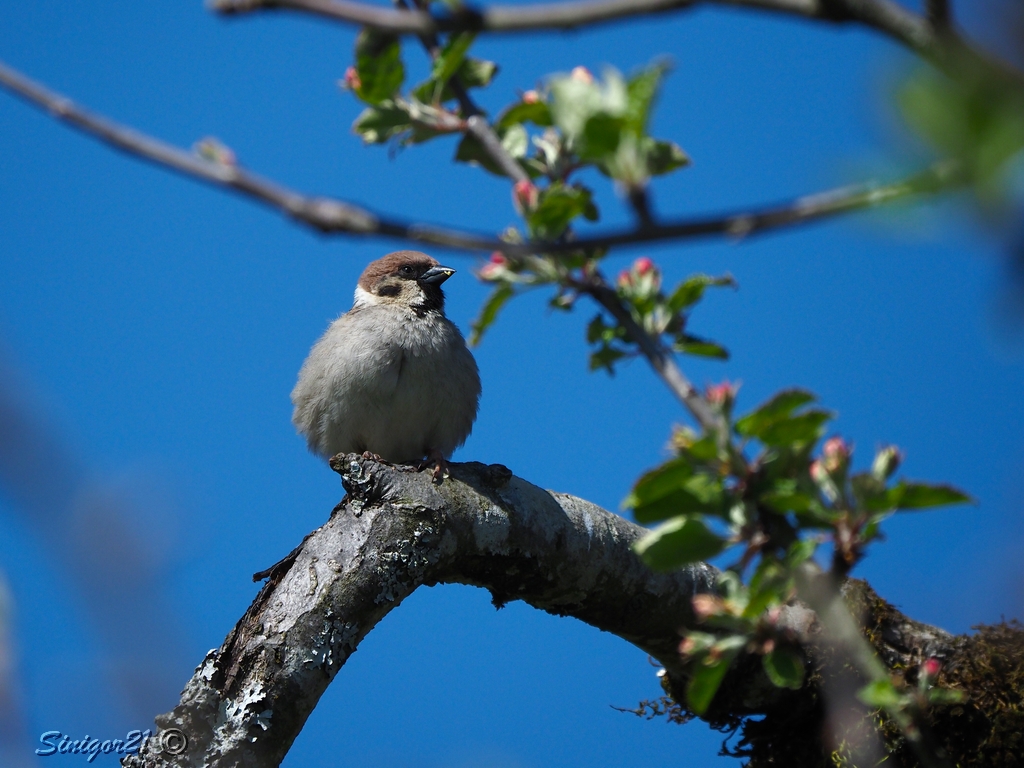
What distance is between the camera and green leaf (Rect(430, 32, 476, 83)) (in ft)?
6.43

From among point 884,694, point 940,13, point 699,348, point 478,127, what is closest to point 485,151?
point 478,127

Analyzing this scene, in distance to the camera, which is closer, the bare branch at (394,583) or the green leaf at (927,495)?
the green leaf at (927,495)

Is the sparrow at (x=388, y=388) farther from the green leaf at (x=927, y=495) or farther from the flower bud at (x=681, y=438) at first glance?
the green leaf at (x=927, y=495)

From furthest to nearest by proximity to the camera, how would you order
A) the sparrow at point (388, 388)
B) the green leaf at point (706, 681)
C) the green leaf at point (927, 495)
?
the sparrow at point (388, 388)
the green leaf at point (706, 681)
the green leaf at point (927, 495)

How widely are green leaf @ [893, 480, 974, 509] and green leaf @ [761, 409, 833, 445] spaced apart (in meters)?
0.16

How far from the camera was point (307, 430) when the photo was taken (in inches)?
245

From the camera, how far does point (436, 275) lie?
7.02m

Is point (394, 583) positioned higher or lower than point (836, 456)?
higher

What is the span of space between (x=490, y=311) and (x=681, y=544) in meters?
0.69

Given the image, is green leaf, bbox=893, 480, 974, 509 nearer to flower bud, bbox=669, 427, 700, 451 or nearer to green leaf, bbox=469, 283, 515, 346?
flower bud, bbox=669, 427, 700, 451

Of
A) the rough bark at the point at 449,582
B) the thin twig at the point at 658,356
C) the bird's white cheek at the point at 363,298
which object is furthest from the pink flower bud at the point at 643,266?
the bird's white cheek at the point at 363,298

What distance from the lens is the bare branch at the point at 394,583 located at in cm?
340

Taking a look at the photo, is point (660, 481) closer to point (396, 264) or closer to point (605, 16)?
point (605, 16)

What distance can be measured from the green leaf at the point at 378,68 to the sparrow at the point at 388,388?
3.78 meters
